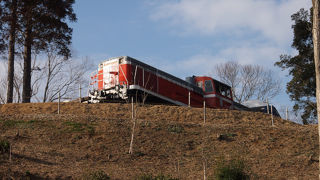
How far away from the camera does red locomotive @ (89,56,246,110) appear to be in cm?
2684

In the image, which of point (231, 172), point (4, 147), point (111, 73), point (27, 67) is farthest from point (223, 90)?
point (4, 147)

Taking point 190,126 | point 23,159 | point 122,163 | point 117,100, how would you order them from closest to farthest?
point 23,159, point 122,163, point 190,126, point 117,100

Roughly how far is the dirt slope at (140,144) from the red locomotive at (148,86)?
6.03 ft

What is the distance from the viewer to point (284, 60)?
35281mm

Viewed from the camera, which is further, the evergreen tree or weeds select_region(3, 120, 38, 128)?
the evergreen tree

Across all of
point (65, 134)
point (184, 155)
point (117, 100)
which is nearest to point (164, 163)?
point (184, 155)

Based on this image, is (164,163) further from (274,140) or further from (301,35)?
(301,35)

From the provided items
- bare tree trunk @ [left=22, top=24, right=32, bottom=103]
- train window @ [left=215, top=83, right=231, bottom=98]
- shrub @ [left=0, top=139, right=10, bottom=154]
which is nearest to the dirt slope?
shrub @ [left=0, top=139, right=10, bottom=154]

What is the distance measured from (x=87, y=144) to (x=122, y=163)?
2.39 m

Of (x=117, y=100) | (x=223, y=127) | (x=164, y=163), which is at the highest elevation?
(x=117, y=100)

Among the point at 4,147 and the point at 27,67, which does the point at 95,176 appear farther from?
the point at 27,67

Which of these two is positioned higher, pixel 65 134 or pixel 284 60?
pixel 284 60

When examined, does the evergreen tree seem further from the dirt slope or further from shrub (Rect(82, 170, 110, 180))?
shrub (Rect(82, 170, 110, 180))

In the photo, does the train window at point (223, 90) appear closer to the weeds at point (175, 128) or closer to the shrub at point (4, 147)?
the weeds at point (175, 128)
